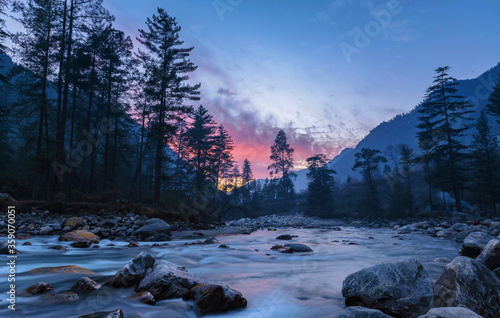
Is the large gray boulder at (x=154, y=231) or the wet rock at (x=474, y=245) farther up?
the wet rock at (x=474, y=245)

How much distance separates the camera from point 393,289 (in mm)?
2963

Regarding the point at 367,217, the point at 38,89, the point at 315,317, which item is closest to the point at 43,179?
the point at 38,89

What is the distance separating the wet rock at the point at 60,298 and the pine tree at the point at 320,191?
→ 43.1m

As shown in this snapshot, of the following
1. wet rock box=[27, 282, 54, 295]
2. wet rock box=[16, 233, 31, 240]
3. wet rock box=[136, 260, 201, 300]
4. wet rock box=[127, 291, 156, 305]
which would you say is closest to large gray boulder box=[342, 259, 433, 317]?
wet rock box=[136, 260, 201, 300]

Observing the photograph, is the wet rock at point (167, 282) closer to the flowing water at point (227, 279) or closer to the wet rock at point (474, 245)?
the flowing water at point (227, 279)

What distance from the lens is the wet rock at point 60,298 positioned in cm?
323

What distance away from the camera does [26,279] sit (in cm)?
445

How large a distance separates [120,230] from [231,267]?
24.4ft

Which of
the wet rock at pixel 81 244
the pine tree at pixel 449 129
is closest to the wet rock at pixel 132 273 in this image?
the wet rock at pixel 81 244

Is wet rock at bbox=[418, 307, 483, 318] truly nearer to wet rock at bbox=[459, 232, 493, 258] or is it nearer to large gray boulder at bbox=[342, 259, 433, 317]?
large gray boulder at bbox=[342, 259, 433, 317]

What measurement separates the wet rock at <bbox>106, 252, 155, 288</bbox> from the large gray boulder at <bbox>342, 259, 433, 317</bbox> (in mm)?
3324

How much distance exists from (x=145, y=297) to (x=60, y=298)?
120cm

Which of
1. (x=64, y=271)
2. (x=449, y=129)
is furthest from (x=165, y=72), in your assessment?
(x=449, y=129)

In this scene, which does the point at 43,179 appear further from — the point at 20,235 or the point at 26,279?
the point at 26,279
